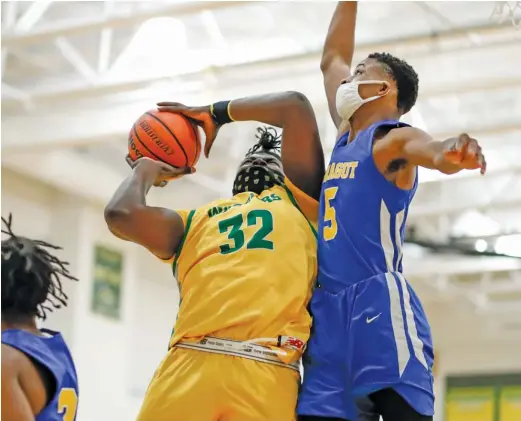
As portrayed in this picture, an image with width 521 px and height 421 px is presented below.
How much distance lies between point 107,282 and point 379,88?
10.6 meters

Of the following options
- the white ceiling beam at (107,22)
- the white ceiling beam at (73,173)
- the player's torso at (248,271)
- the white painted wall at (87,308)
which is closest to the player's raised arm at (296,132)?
the player's torso at (248,271)

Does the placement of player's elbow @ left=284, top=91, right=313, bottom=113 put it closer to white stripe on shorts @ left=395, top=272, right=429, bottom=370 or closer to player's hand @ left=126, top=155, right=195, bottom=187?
player's hand @ left=126, top=155, right=195, bottom=187

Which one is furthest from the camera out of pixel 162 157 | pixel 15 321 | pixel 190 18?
pixel 190 18

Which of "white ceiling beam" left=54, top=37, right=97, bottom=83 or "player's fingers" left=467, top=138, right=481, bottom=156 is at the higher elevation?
"white ceiling beam" left=54, top=37, right=97, bottom=83

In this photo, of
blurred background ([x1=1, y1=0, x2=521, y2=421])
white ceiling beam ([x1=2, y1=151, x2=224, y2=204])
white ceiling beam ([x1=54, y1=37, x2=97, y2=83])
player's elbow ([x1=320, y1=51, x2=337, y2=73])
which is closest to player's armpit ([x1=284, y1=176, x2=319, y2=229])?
player's elbow ([x1=320, y1=51, x2=337, y2=73])

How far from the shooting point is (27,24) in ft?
30.3

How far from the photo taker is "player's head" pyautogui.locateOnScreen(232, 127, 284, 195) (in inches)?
152

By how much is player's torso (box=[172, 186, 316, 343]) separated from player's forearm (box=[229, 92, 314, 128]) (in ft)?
0.99

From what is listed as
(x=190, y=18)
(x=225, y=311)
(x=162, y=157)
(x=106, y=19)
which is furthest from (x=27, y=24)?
(x=225, y=311)

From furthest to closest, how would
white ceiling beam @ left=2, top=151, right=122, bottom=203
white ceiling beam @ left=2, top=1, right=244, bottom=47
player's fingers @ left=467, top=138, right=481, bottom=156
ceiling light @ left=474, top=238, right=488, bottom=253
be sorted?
ceiling light @ left=474, top=238, right=488, bottom=253
white ceiling beam @ left=2, top=151, right=122, bottom=203
white ceiling beam @ left=2, top=1, right=244, bottom=47
player's fingers @ left=467, top=138, right=481, bottom=156

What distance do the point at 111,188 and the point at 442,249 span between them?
4.33m

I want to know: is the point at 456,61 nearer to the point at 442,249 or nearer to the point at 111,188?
the point at 442,249

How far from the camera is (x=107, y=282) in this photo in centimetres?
1378

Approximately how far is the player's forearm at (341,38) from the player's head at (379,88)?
490mm
